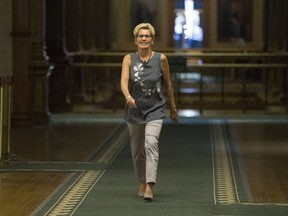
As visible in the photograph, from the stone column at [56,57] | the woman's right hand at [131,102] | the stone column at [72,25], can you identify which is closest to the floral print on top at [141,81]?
the woman's right hand at [131,102]

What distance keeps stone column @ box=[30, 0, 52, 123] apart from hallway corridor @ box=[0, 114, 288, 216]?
35cm

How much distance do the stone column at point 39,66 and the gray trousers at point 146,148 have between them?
27.8ft

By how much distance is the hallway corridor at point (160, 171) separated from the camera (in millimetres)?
8906

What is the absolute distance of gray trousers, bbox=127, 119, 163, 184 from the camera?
903 centimetres

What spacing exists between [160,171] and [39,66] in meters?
6.46

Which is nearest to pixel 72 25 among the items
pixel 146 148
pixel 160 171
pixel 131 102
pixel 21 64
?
pixel 21 64

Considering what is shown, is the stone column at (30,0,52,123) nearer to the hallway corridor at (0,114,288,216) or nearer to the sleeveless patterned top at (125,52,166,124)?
the hallway corridor at (0,114,288,216)

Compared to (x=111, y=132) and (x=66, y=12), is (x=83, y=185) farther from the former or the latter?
(x=66, y=12)

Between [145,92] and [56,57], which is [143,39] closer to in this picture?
[145,92]

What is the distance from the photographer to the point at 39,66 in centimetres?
1748

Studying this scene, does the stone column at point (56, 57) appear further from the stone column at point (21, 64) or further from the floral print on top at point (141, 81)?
the floral print on top at point (141, 81)

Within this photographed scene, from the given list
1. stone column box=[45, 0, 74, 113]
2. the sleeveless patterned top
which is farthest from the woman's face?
stone column box=[45, 0, 74, 113]

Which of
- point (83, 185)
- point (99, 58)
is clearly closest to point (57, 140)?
point (83, 185)

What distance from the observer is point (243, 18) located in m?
38.0
